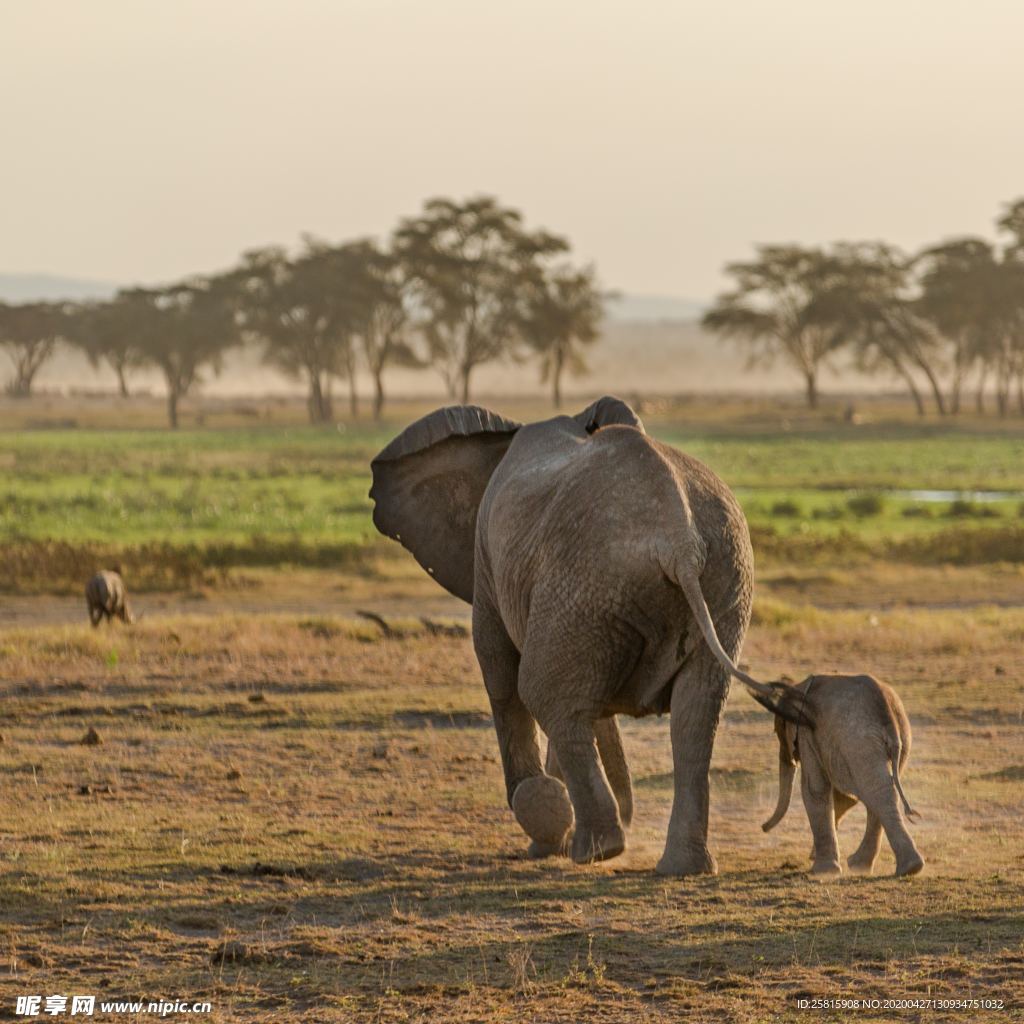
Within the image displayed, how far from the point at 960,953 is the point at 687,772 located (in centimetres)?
183

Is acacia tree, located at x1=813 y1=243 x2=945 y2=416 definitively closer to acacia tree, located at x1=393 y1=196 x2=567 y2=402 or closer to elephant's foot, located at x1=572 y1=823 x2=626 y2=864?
acacia tree, located at x1=393 y1=196 x2=567 y2=402

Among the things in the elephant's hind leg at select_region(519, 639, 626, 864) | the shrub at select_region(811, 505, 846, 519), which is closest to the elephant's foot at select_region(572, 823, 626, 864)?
the elephant's hind leg at select_region(519, 639, 626, 864)

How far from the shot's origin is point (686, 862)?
8352 mm

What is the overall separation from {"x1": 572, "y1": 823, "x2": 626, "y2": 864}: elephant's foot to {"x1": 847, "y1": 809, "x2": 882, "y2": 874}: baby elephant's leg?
1.06m

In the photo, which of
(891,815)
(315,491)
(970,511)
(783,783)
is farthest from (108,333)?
(891,815)

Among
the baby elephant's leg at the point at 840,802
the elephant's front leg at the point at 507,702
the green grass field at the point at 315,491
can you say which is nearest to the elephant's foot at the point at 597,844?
the elephant's front leg at the point at 507,702

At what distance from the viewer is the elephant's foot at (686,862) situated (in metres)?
8.34

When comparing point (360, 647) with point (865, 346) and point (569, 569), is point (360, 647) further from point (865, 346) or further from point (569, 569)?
point (865, 346)

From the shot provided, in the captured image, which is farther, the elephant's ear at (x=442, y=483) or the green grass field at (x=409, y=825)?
the elephant's ear at (x=442, y=483)

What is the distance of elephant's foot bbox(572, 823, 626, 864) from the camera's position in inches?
336

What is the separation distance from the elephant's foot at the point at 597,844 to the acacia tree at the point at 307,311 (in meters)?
71.7

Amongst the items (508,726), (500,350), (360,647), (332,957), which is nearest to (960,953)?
(332,957)

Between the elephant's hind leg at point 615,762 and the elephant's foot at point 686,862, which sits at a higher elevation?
the elephant's hind leg at point 615,762

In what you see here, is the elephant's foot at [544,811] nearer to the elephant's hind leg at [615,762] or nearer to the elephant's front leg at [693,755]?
the elephant's front leg at [693,755]
